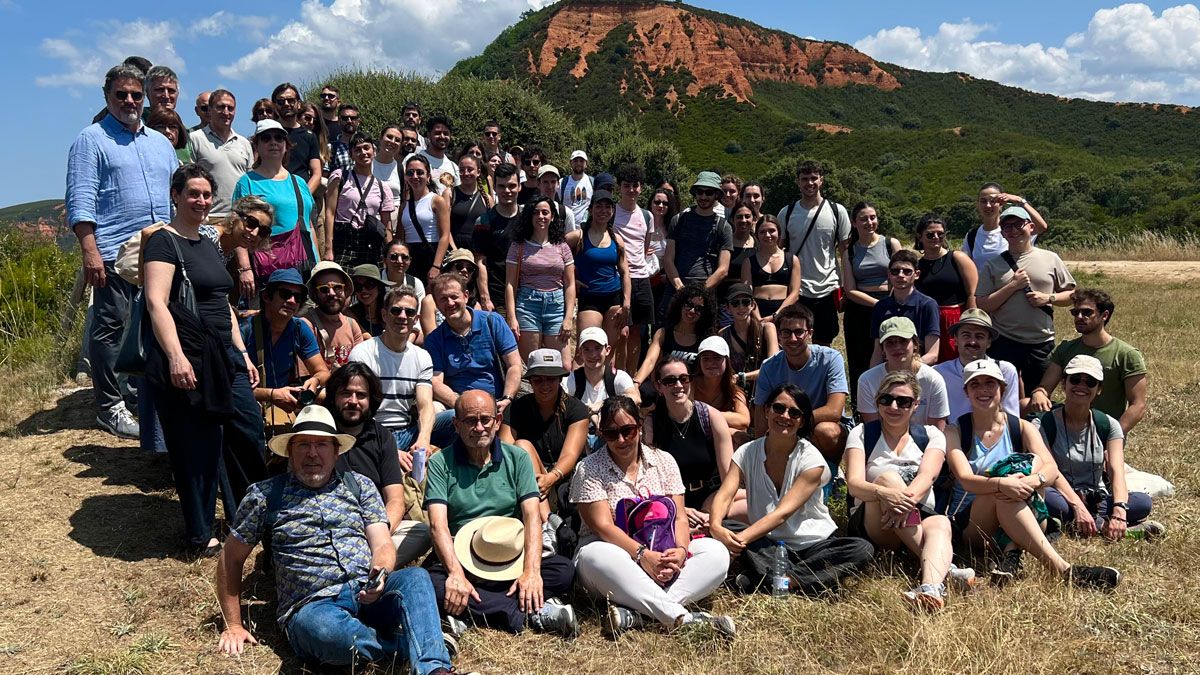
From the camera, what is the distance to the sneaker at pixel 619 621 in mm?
4438

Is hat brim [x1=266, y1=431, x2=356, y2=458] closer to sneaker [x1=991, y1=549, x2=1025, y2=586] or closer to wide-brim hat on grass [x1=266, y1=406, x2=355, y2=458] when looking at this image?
wide-brim hat on grass [x1=266, y1=406, x2=355, y2=458]

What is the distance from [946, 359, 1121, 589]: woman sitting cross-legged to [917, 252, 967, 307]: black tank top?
1788 mm

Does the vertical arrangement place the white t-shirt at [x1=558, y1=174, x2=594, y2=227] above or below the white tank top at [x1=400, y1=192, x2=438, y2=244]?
above

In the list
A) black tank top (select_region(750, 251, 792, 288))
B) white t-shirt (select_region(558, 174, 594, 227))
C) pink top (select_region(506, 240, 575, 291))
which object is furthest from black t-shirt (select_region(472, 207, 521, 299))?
black tank top (select_region(750, 251, 792, 288))

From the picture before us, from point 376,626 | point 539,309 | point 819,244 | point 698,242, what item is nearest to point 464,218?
point 539,309

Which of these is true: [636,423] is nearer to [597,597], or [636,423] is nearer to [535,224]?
[597,597]

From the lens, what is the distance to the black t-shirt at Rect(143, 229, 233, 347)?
187 inches

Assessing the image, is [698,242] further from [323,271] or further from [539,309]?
[323,271]

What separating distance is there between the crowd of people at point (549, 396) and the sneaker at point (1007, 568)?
19mm

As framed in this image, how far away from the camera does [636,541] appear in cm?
478

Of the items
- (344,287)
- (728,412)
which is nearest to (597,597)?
(728,412)

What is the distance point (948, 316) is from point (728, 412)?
217cm

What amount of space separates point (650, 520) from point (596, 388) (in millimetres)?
1362

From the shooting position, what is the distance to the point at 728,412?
6000mm
